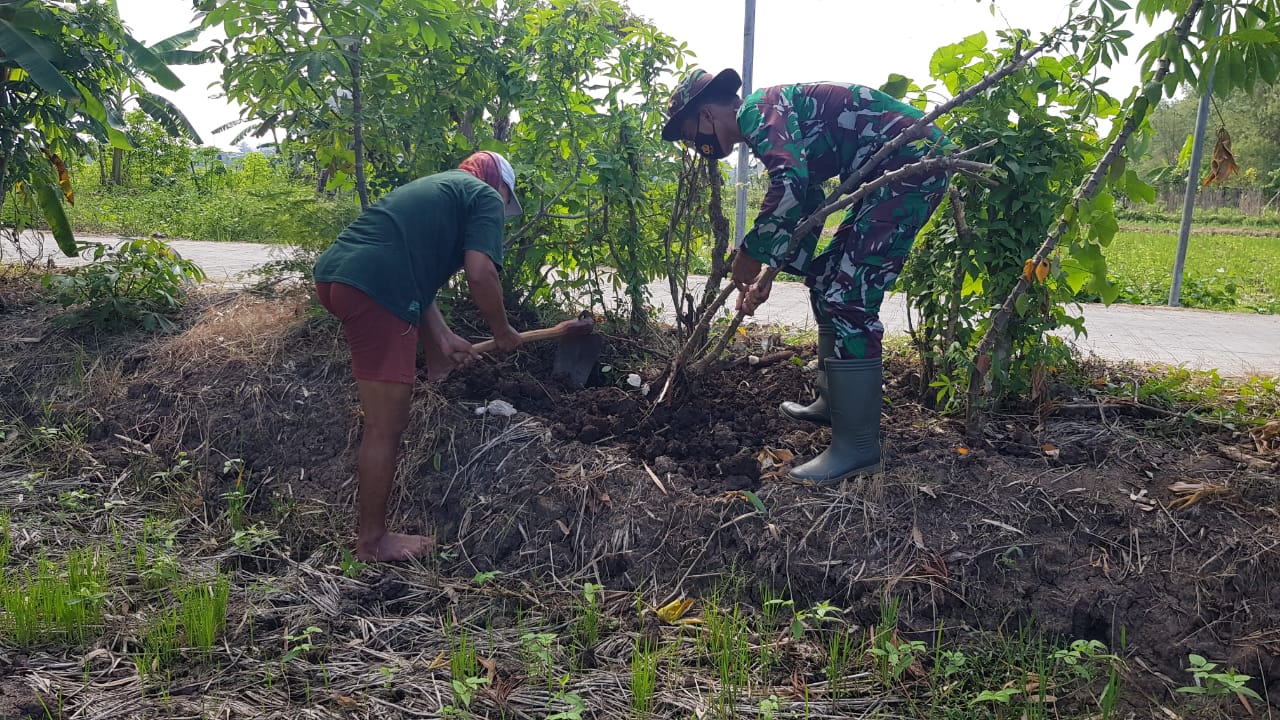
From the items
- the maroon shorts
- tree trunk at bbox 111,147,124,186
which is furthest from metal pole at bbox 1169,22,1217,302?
tree trunk at bbox 111,147,124,186

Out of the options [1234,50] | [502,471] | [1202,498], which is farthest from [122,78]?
[1202,498]

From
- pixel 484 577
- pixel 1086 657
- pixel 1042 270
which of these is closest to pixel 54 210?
pixel 484 577

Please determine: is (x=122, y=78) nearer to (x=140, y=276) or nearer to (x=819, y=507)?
(x=140, y=276)

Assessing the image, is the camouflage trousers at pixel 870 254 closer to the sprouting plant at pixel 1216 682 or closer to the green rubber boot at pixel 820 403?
the green rubber boot at pixel 820 403

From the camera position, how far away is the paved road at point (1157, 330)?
5691mm

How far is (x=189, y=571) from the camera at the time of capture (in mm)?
3123

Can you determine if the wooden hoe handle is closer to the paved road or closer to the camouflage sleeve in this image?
the camouflage sleeve

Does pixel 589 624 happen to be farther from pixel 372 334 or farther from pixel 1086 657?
pixel 1086 657

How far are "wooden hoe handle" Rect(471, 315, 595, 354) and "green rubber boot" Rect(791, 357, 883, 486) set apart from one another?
127cm

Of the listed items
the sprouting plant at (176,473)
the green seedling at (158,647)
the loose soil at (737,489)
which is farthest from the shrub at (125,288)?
the green seedling at (158,647)

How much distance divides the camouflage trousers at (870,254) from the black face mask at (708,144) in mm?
633

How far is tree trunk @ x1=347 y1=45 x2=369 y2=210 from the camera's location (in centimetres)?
408

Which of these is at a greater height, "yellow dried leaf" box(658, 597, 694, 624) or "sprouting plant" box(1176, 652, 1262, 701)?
"sprouting plant" box(1176, 652, 1262, 701)

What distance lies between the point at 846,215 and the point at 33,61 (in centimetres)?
409
